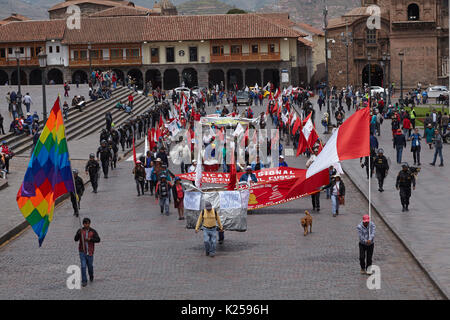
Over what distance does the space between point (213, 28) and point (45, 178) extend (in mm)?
71230

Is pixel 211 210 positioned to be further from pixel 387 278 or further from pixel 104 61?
pixel 104 61

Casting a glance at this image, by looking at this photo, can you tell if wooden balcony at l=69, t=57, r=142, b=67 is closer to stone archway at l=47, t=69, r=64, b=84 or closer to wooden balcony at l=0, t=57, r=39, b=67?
stone archway at l=47, t=69, r=64, b=84

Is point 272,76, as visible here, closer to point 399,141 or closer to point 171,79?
point 171,79

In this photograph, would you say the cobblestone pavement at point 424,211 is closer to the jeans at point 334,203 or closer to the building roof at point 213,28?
the jeans at point 334,203

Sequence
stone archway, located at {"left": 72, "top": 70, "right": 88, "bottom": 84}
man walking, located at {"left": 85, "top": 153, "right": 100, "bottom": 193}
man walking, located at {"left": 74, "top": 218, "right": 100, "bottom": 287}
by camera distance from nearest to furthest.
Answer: man walking, located at {"left": 74, "top": 218, "right": 100, "bottom": 287}, man walking, located at {"left": 85, "top": 153, "right": 100, "bottom": 193}, stone archway, located at {"left": 72, "top": 70, "right": 88, "bottom": 84}

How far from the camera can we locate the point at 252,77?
8806 cm

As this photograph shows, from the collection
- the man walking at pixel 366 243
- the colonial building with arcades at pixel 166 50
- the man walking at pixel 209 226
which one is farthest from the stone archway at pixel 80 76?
the man walking at pixel 366 243

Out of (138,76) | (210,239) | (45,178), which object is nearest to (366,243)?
(210,239)

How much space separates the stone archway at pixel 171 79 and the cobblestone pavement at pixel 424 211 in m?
54.4

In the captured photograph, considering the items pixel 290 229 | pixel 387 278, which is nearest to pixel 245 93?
pixel 290 229

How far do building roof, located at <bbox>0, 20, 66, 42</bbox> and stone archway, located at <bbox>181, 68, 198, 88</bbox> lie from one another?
11928mm

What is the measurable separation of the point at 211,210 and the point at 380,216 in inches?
234

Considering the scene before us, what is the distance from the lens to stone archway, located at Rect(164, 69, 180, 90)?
88.9m

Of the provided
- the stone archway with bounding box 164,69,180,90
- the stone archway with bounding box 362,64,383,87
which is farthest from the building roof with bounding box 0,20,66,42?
the stone archway with bounding box 362,64,383,87
